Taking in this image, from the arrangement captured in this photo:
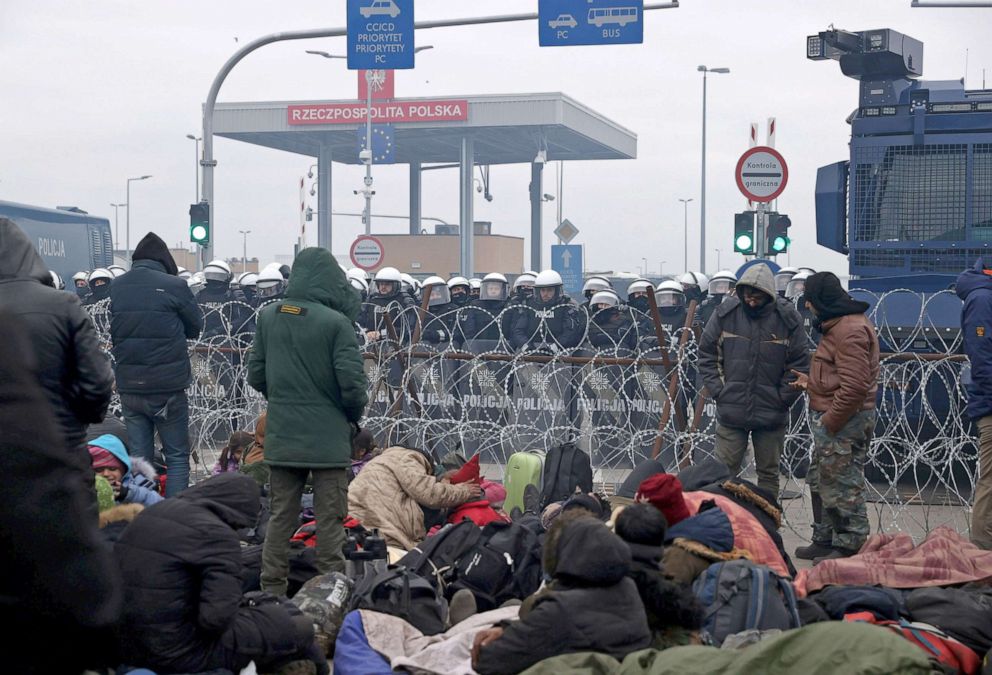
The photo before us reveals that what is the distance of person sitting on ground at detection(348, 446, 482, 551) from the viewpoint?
814 centimetres

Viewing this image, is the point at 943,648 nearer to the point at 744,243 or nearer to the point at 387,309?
the point at 387,309

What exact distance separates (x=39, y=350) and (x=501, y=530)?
3.38 m

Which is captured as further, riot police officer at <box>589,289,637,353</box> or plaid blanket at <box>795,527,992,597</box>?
riot police officer at <box>589,289,637,353</box>

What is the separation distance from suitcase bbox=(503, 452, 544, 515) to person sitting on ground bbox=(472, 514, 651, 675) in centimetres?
392

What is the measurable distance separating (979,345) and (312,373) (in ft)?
13.9

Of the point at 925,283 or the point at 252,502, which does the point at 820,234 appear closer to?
the point at 925,283

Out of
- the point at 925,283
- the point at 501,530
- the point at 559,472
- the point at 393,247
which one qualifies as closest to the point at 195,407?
the point at 559,472

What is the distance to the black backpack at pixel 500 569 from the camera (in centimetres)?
687

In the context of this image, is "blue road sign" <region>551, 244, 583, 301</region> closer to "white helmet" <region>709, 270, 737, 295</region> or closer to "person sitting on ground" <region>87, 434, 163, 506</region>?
"white helmet" <region>709, 270, 737, 295</region>

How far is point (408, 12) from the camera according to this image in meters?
16.8

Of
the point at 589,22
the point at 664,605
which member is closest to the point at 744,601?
the point at 664,605

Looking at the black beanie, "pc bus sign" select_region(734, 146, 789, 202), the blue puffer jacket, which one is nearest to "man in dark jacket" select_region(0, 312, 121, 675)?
the black beanie

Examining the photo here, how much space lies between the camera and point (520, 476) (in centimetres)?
923

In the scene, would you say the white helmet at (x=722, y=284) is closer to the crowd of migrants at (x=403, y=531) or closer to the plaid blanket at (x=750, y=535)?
the crowd of migrants at (x=403, y=531)
